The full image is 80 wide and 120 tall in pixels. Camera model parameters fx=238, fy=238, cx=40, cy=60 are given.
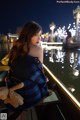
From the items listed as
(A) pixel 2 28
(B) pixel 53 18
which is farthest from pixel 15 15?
(B) pixel 53 18

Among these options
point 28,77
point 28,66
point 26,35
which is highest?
point 26,35

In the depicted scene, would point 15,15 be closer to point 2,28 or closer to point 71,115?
point 2,28

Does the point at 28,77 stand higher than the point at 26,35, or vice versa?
the point at 26,35

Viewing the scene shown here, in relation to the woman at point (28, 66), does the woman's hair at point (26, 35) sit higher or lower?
higher

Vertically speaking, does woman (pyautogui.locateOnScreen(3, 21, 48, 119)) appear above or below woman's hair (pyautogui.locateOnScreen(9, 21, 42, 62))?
below

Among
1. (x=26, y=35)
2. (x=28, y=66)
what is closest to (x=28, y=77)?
(x=28, y=66)

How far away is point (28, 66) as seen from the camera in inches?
86.8

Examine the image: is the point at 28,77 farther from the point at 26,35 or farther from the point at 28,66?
the point at 26,35

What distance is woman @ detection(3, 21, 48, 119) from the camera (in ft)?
7.30

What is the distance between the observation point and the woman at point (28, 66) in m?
2.22

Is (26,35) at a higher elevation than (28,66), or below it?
higher

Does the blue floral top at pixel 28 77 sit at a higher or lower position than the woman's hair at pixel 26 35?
lower

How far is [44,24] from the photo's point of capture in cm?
2508

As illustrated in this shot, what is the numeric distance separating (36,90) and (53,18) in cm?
2356
